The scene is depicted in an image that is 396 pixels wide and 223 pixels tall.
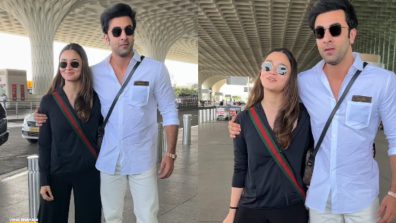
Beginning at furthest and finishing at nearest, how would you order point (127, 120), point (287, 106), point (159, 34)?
point (159, 34)
point (127, 120)
point (287, 106)

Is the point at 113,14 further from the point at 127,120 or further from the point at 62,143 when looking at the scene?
the point at 62,143

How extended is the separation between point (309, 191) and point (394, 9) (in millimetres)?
A: 9505

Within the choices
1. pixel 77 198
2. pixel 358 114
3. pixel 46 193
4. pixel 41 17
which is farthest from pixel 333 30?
pixel 41 17

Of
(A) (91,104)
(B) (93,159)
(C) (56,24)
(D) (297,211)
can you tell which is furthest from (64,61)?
(C) (56,24)

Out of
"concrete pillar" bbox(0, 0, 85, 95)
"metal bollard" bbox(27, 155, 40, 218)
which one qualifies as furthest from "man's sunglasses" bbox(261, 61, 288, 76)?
"concrete pillar" bbox(0, 0, 85, 95)

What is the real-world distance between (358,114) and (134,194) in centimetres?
133

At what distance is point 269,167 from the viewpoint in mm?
1722

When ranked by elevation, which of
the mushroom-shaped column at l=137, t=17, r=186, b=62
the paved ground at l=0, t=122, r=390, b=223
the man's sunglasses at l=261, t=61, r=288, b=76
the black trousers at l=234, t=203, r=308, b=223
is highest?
the mushroom-shaped column at l=137, t=17, r=186, b=62

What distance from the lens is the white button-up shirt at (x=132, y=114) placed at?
7.10 ft

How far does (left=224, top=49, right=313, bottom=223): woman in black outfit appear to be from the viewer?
1713mm

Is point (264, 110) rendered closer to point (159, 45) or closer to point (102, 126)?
point (102, 126)

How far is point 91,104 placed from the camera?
7.39ft

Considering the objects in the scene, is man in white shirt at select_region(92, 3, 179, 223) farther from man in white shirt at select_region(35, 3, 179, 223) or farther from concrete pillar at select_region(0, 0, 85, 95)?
concrete pillar at select_region(0, 0, 85, 95)

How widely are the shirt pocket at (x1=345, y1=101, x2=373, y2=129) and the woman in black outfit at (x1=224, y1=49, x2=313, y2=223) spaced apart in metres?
0.19
